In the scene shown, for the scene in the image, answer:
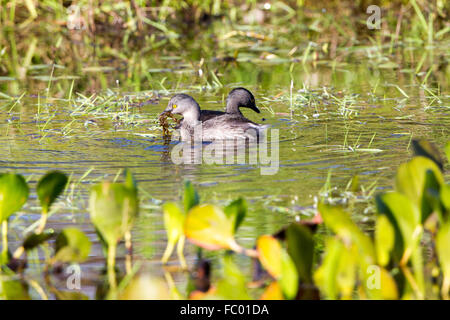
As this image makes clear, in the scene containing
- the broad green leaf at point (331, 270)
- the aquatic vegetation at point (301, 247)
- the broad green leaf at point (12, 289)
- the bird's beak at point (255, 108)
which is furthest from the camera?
the bird's beak at point (255, 108)

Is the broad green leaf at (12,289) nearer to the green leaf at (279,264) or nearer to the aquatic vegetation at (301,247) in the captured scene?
the aquatic vegetation at (301,247)

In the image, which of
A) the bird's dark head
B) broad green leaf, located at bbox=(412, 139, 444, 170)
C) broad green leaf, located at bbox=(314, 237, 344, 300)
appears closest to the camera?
broad green leaf, located at bbox=(314, 237, 344, 300)

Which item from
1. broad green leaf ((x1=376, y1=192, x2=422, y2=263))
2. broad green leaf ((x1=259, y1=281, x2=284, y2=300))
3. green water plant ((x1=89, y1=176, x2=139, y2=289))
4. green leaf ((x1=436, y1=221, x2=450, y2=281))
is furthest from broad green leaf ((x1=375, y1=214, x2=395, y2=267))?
green water plant ((x1=89, y1=176, x2=139, y2=289))

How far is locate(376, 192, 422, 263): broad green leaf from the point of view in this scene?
4.15 meters

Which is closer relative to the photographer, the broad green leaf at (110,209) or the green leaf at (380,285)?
the green leaf at (380,285)

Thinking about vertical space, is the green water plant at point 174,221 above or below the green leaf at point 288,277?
above

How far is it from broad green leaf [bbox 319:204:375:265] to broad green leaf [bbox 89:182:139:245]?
1.10 m

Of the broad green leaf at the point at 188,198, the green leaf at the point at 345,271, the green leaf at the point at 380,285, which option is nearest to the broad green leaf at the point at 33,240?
the broad green leaf at the point at 188,198

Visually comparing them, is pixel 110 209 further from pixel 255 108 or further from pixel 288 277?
pixel 255 108

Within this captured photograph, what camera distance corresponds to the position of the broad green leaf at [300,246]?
13.3ft

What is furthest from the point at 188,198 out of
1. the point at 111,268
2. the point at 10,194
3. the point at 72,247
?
the point at 10,194

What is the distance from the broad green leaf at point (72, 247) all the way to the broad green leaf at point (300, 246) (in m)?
1.17

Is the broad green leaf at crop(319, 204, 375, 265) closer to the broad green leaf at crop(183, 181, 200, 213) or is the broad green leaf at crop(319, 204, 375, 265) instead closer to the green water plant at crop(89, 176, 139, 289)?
the broad green leaf at crop(183, 181, 200, 213)
